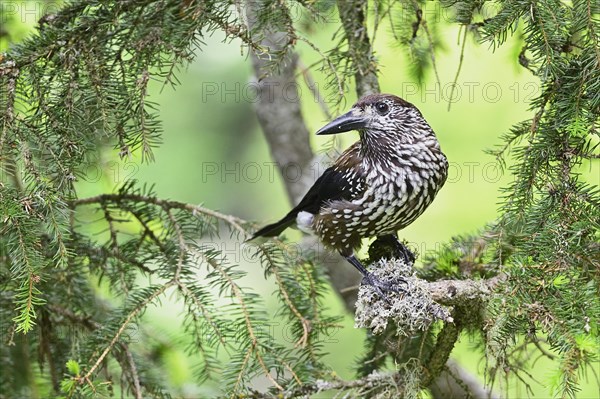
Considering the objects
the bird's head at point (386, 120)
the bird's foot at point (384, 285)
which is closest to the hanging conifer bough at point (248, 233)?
the bird's foot at point (384, 285)

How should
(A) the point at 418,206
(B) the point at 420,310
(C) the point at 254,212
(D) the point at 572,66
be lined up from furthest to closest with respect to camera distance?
(C) the point at 254,212 < (A) the point at 418,206 < (B) the point at 420,310 < (D) the point at 572,66

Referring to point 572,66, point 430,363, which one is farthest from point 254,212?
point 572,66

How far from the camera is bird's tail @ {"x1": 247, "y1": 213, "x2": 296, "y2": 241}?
11.3 ft

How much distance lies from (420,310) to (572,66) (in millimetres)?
955

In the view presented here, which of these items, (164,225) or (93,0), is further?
(164,225)

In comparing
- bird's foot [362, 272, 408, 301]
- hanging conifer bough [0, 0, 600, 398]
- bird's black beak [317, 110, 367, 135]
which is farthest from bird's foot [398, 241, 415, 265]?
bird's black beak [317, 110, 367, 135]

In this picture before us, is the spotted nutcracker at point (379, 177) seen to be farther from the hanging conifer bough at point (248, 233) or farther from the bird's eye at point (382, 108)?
the hanging conifer bough at point (248, 233)

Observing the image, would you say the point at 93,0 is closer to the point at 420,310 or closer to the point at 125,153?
the point at 125,153

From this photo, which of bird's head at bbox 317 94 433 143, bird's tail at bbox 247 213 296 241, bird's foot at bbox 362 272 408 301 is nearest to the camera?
bird's foot at bbox 362 272 408 301

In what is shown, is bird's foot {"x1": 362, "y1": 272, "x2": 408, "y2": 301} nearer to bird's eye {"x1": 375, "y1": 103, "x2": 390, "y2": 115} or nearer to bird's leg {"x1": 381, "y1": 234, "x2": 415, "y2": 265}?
bird's leg {"x1": 381, "y1": 234, "x2": 415, "y2": 265}

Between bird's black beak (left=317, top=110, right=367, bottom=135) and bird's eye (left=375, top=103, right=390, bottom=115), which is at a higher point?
bird's eye (left=375, top=103, right=390, bottom=115)

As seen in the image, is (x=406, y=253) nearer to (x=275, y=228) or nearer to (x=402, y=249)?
(x=402, y=249)

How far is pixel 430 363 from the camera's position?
289 cm

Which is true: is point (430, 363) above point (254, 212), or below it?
below
